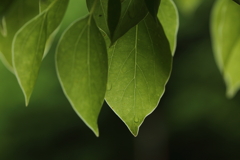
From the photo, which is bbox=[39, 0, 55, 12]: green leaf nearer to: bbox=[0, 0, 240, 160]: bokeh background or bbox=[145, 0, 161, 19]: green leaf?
bbox=[145, 0, 161, 19]: green leaf

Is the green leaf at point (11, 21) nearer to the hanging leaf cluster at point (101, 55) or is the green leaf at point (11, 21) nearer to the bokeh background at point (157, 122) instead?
the hanging leaf cluster at point (101, 55)

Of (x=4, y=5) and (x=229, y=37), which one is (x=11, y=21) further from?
(x=229, y=37)

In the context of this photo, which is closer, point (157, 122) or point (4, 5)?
point (4, 5)

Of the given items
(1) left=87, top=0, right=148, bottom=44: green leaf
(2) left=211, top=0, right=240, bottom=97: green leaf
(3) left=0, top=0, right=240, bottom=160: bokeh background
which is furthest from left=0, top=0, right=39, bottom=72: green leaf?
(3) left=0, top=0, right=240, bottom=160: bokeh background

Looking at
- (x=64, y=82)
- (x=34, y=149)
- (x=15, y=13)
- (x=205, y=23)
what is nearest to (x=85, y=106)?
(x=64, y=82)

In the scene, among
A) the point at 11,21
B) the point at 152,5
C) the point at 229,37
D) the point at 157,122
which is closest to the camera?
the point at 152,5

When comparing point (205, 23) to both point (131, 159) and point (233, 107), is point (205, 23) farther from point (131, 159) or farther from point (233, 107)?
point (131, 159)

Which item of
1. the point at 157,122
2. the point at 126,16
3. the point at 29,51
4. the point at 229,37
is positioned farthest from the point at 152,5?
the point at 157,122
